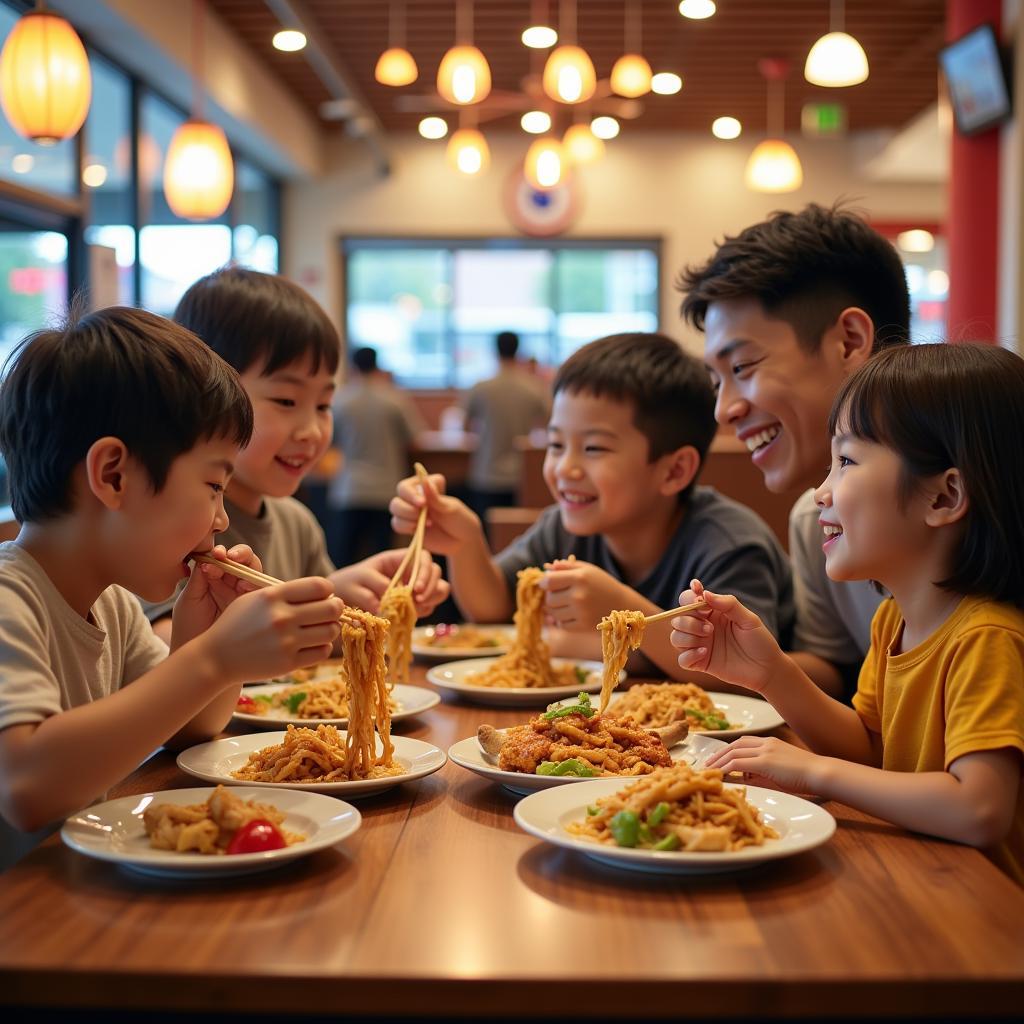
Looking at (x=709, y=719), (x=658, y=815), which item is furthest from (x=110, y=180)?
(x=658, y=815)

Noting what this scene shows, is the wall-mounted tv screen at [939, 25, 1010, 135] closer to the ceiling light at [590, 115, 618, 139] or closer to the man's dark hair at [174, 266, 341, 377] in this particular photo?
the ceiling light at [590, 115, 618, 139]

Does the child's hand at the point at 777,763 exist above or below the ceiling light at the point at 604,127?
below

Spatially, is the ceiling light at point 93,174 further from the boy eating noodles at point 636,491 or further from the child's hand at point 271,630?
the child's hand at point 271,630

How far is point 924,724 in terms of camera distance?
4.80ft

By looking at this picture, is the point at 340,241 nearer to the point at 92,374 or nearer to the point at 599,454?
the point at 599,454

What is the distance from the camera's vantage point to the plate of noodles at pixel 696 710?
1695 millimetres

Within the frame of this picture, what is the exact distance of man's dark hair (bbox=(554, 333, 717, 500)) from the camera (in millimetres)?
2449

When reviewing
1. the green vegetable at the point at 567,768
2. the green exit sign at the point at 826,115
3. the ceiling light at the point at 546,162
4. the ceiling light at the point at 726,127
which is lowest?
the green vegetable at the point at 567,768

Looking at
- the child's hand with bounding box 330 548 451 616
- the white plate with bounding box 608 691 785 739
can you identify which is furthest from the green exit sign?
the white plate with bounding box 608 691 785 739

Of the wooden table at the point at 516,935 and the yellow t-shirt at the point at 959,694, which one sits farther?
the yellow t-shirt at the point at 959,694

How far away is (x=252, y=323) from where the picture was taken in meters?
2.28

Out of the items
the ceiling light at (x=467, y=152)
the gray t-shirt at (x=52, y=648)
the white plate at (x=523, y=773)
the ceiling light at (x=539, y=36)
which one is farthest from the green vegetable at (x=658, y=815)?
the ceiling light at (x=467, y=152)

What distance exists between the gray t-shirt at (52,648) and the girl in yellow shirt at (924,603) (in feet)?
2.47

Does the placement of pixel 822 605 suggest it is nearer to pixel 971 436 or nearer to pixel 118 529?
pixel 971 436
